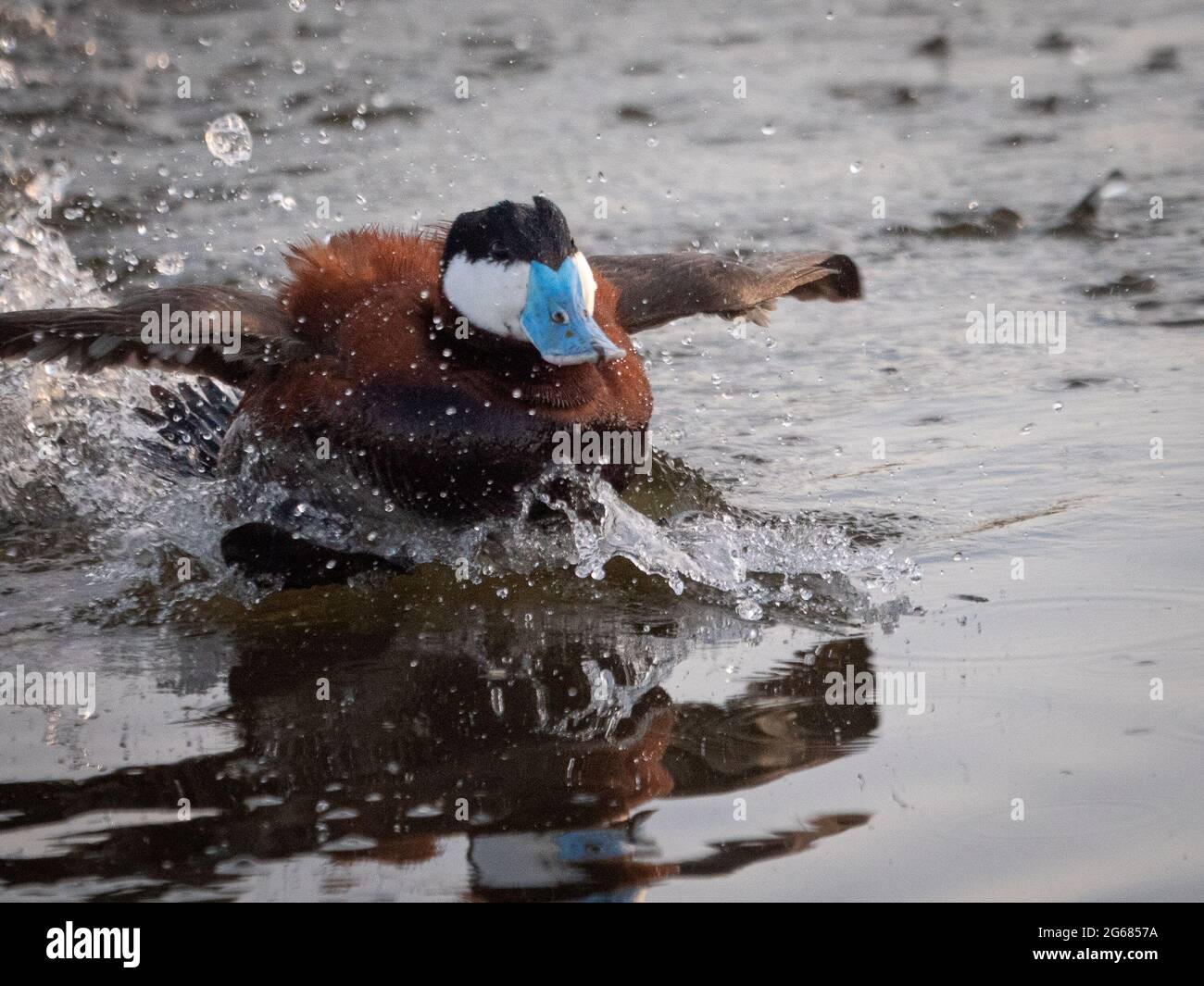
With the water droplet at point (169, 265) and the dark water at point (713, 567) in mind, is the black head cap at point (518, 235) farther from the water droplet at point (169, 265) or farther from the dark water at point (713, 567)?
the water droplet at point (169, 265)

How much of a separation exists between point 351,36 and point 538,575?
771 cm

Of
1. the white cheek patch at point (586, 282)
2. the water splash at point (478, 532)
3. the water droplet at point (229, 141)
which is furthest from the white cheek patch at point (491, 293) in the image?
the water droplet at point (229, 141)

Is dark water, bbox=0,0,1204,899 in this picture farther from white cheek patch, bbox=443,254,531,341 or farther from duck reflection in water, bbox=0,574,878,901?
white cheek patch, bbox=443,254,531,341

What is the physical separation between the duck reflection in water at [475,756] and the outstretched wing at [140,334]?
2.65 ft

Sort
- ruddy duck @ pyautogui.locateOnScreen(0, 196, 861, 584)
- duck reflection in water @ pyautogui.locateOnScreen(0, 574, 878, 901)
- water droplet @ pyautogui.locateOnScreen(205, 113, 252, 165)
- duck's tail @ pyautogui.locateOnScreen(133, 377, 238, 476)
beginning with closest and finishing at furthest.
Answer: duck reflection in water @ pyautogui.locateOnScreen(0, 574, 878, 901), ruddy duck @ pyautogui.locateOnScreen(0, 196, 861, 584), duck's tail @ pyautogui.locateOnScreen(133, 377, 238, 476), water droplet @ pyautogui.locateOnScreen(205, 113, 252, 165)

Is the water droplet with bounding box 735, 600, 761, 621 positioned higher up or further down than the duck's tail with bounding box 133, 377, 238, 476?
further down

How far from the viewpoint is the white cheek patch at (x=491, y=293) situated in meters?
4.38

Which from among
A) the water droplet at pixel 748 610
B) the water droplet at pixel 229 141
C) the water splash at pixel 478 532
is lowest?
the water droplet at pixel 748 610

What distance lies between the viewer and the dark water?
3.15 metres

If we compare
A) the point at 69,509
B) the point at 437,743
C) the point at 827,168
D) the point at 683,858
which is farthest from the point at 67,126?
the point at 683,858

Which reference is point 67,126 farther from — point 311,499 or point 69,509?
point 311,499

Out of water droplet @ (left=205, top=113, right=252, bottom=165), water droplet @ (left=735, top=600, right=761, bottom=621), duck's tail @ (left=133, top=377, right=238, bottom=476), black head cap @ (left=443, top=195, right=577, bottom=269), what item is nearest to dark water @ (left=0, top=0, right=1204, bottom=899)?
water droplet @ (left=735, top=600, right=761, bottom=621)

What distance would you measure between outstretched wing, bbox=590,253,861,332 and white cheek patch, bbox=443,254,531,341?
3.07 feet

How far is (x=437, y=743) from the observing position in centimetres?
362
